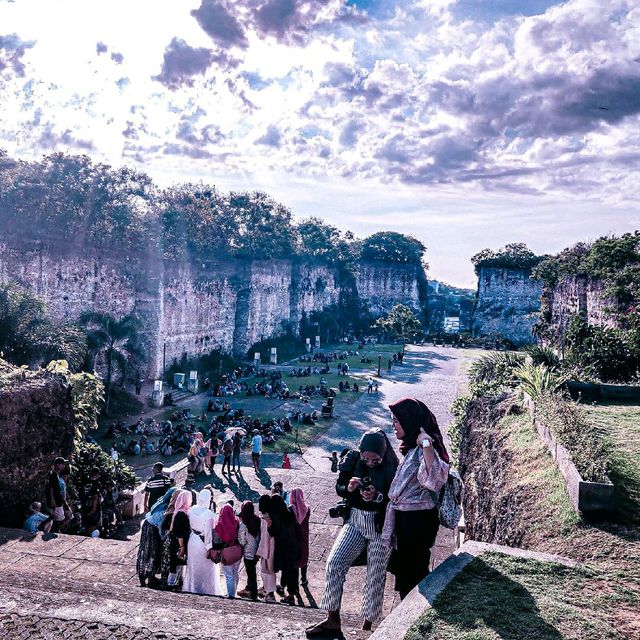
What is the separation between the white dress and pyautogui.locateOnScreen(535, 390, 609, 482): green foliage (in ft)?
10.4

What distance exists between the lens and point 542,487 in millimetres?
5711

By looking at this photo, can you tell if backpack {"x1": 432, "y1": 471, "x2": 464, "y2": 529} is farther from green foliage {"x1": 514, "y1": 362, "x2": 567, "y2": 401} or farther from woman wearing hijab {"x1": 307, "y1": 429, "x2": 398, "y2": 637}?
green foliage {"x1": 514, "y1": 362, "x2": 567, "y2": 401}

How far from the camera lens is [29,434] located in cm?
680

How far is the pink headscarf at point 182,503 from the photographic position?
493 cm

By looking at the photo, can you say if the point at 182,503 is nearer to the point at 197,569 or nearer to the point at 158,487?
the point at 197,569

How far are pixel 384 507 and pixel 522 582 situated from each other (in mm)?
936

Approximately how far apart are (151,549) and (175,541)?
22cm

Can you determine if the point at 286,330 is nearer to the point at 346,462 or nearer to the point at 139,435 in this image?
the point at 139,435

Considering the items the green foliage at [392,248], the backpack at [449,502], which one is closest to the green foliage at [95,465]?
the backpack at [449,502]

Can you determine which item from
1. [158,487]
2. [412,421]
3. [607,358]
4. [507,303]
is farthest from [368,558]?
[507,303]

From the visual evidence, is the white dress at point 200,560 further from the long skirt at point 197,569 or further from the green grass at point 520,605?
the green grass at point 520,605

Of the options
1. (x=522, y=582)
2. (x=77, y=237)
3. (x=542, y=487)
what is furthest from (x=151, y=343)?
(x=522, y=582)

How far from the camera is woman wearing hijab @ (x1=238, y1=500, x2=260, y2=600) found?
5.32 meters

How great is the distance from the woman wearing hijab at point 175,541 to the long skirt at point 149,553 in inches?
2.1
